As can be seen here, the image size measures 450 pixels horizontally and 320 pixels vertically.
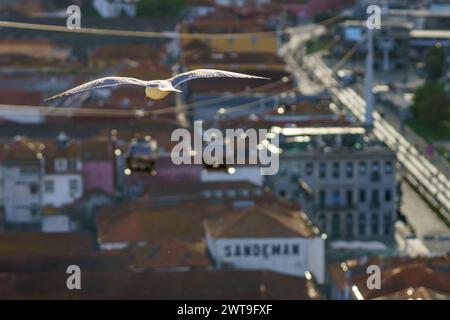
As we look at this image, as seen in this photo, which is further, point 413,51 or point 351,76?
point 413,51

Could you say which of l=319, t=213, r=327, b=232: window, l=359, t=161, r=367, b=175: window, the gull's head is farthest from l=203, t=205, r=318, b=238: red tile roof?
the gull's head

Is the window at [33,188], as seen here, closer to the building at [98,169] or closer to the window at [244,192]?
the building at [98,169]

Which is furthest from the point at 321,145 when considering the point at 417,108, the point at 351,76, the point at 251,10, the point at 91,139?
the point at 251,10

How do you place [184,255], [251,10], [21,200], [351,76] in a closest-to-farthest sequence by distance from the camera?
1. [184,255]
2. [21,200]
3. [351,76]
4. [251,10]

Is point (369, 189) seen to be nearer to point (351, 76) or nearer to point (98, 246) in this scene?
point (98, 246)

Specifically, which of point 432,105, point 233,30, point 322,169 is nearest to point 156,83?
point 322,169

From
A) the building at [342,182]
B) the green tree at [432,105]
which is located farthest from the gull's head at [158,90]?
the green tree at [432,105]
